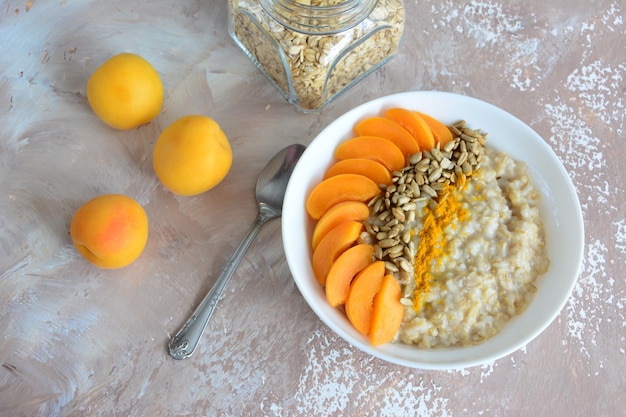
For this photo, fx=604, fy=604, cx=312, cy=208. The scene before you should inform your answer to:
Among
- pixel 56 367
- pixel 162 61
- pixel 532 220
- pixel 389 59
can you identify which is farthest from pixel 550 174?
pixel 56 367

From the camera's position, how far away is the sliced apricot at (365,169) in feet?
4.31

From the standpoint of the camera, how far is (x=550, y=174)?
4.40ft

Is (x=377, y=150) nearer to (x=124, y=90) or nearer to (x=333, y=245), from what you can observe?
(x=333, y=245)

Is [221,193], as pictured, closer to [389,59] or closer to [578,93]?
[389,59]

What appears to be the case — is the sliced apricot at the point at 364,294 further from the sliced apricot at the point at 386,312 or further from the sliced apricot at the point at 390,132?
the sliced apricot at the point at 390,132

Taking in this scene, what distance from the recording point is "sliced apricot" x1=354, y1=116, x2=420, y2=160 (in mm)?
1337

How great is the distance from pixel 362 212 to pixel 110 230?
542 millimetres

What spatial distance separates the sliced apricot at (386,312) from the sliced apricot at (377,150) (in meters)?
0.26

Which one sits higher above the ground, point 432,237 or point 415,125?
point 415,125

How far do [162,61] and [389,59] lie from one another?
0.59 m

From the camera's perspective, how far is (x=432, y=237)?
4.11 feet

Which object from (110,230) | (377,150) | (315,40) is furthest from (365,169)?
(110,230)

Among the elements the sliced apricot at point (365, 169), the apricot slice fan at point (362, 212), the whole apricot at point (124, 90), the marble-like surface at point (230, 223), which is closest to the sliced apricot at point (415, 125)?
the apricot slice fan at point (362, 212)

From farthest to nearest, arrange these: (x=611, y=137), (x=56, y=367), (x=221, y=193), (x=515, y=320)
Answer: (x=611, y=137) → (x=221, y=193) → (x=56, y=367) → (x=515, y=320)
